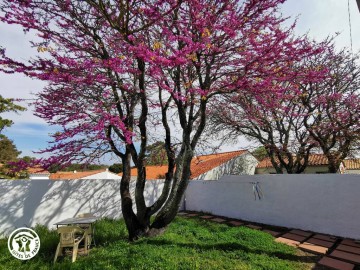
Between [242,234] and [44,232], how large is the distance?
5.60 m

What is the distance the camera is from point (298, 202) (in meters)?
8.33

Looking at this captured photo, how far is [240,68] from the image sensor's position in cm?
608

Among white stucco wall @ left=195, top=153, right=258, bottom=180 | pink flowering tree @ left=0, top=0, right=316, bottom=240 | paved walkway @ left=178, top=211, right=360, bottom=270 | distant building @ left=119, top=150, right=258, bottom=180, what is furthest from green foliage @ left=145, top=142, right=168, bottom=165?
white stucco wall @ left=195, top=153, right=258, bottom=180

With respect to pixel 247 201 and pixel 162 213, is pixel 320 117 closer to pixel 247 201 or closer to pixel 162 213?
pixel 247 201

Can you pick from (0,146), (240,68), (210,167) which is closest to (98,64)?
(240,68)

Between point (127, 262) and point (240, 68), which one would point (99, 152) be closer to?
point (127, 262)

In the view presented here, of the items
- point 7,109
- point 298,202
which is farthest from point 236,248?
point 7,109

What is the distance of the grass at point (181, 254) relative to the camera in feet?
15.6

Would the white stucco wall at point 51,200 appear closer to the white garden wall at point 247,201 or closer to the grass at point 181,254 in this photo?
the white garden wall at point 247,201

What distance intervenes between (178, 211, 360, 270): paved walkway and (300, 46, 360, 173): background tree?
4639mm

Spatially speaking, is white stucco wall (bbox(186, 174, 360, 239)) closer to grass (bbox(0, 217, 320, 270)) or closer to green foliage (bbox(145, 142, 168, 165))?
grass (bbox(0, 217, 320, 270))

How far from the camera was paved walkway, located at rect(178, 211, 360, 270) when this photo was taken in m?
5.11

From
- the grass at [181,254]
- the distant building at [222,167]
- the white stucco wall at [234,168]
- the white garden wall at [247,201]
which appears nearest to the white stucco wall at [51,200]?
the white garden wall at [247,201]

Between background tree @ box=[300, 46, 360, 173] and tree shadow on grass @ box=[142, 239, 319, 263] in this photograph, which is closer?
tree shadow on grass @ box=[142, 239, 319, 263]
